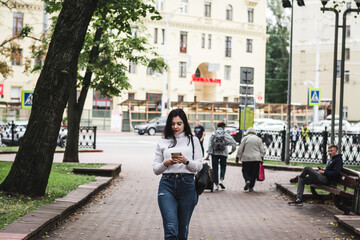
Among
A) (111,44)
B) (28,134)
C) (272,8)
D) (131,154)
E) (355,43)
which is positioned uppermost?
(272,8)

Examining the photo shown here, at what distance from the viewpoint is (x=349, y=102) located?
6519 centimetres

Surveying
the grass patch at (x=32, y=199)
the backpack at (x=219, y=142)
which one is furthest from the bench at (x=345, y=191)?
the grass patch at (x=32, y=199)

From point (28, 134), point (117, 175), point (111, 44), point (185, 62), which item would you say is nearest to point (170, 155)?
point (28, 134)

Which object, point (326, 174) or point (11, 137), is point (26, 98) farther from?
point (326, 174)

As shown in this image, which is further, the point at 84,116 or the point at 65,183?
the point at 84,116

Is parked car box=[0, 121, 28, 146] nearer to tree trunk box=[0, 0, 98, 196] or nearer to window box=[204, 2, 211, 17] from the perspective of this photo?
tree trunk box=[0, 0, 98, 196]

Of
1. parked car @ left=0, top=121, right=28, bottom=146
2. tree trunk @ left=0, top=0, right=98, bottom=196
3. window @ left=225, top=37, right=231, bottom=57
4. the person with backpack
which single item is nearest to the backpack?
the person with backpack

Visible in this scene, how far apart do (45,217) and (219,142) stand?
22.9 ft

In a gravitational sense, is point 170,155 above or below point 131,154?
above

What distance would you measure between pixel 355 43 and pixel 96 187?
191 ft

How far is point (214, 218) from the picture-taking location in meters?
9.79

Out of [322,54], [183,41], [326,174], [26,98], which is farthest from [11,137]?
[322,54]

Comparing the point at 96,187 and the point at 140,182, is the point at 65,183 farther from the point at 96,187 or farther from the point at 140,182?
the point at 140,182

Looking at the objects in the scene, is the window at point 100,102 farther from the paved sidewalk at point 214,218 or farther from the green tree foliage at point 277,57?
the paved sidewalk at point 214,218
